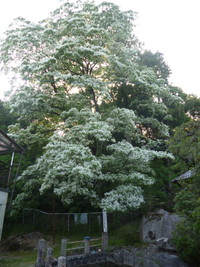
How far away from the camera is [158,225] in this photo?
444 inches

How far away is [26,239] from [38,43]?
11180 millimetres

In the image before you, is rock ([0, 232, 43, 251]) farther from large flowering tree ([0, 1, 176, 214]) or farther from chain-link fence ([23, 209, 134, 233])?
large flowering tree ([0, 1, 176, 214])

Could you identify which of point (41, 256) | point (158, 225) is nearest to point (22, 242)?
point (41, 256)

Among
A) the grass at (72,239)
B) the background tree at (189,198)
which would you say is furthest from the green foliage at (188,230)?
the grass at (72,239)

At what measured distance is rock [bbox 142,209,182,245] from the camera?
10.7 meters

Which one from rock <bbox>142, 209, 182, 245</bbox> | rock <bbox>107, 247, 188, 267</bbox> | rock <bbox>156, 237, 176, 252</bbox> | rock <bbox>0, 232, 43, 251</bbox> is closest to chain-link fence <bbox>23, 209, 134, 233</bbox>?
rock <bbox>0, 232, 43, 251</bbox>

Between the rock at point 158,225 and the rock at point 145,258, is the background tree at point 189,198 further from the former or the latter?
the rock at point 158,225

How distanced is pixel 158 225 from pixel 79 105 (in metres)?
7.64

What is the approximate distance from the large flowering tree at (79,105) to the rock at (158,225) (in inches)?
39.3

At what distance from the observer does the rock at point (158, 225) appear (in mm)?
10723

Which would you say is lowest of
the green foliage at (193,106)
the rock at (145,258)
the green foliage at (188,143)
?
the rock at (145,258)

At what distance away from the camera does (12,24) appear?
54.4ft

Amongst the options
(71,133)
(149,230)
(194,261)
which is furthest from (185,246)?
(71,133)

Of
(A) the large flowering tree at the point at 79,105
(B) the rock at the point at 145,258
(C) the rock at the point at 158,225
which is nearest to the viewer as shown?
(B) the rock at the point at 145,258
